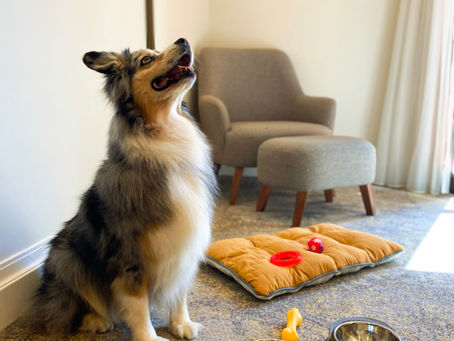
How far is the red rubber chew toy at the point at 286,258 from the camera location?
6.43 ft

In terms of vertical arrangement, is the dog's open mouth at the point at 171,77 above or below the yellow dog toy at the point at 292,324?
above

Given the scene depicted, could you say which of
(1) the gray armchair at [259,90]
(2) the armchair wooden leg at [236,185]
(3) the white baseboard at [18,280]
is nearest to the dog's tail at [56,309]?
(3) the white baseboard at [18,280]

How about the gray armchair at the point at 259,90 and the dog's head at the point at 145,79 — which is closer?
the dog's head at the point at 145,79

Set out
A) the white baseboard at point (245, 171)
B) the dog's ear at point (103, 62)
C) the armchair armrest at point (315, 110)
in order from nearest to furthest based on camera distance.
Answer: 1. the dog's ear at point (103, 62)
2. the armchair armrest at point (315, 110)
3. the white baseboard at point (245, 171)

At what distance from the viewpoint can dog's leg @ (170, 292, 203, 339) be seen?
5.11ft

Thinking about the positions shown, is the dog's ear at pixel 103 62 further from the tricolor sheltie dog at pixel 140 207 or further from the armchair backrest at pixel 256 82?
the armchair backrest at pixel 256 82

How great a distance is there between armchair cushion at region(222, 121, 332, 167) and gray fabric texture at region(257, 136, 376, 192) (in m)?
0.31

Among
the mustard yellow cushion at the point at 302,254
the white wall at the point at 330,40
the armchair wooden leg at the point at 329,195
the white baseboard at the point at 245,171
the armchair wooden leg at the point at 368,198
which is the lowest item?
the white baseboard at the point at 245,171

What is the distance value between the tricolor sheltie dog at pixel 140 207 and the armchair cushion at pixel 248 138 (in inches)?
62.7

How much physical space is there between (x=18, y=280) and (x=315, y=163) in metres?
1.68

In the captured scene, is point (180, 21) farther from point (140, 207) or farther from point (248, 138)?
point (140, 207)

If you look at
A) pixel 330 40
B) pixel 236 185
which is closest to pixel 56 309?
pixel 236 185

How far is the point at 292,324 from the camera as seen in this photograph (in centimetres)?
158

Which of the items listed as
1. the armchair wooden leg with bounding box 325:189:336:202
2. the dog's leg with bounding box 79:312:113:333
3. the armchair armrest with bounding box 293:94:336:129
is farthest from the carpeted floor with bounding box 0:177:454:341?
the armchair armrest with bounding box 293:94:336:129
